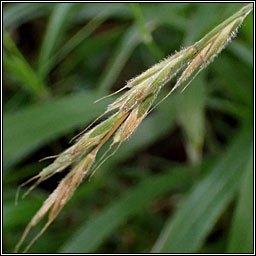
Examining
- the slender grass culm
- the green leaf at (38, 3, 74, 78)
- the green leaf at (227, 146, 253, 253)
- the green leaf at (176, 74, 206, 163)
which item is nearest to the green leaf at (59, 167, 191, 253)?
the green leaf at (176, 74, 206, 163)

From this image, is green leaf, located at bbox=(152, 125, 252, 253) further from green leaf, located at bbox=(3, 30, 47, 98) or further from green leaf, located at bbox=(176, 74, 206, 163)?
green leaf, located at bbox=(3, 30, 47, 98)

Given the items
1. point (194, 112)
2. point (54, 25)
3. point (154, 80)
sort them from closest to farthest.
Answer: point (154, 80)
point (194, 112)
point (54, 25)

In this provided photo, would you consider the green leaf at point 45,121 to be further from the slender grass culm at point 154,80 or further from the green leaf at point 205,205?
the slender grass culm at point 154,80

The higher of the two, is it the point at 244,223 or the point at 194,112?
the point at 194,112

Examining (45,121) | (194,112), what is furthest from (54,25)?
(194,112)

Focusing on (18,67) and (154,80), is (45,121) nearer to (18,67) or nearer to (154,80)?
(18,67)

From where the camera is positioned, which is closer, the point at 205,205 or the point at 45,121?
the point at 205,205

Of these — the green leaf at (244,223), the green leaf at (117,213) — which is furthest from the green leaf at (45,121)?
the green leaf at (244,223)
